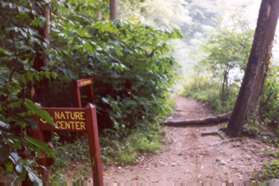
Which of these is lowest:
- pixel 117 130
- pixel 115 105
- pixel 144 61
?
pixel 117 130

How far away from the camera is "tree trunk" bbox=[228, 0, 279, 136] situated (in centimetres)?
623

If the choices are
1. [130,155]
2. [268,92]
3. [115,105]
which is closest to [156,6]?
[268,92]

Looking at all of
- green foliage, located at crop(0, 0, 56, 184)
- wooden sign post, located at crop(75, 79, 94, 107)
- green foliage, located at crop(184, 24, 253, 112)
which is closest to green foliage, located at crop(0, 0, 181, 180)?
wooden sign post, located at crop(75, 79, 94, 107)

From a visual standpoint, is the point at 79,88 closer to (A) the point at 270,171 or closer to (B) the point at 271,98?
(A) the point at 270,171

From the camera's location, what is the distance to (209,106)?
33.4 feet

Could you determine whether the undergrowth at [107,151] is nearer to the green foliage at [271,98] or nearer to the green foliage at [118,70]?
the green foliage at [118,70]

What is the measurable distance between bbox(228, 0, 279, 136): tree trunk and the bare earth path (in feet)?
1.67

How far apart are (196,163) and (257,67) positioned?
8.00 feet

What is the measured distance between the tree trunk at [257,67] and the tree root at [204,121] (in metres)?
1.09

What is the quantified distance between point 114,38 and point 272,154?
3311 mm

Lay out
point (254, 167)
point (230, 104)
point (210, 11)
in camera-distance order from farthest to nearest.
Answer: point (210, 11), point (230, 104), point (254, 167)

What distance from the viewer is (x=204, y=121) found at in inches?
317

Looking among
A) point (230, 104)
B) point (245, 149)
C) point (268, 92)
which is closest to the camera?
point (245, 149)

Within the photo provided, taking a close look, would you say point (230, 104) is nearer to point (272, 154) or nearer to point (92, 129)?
point (272, 154)
